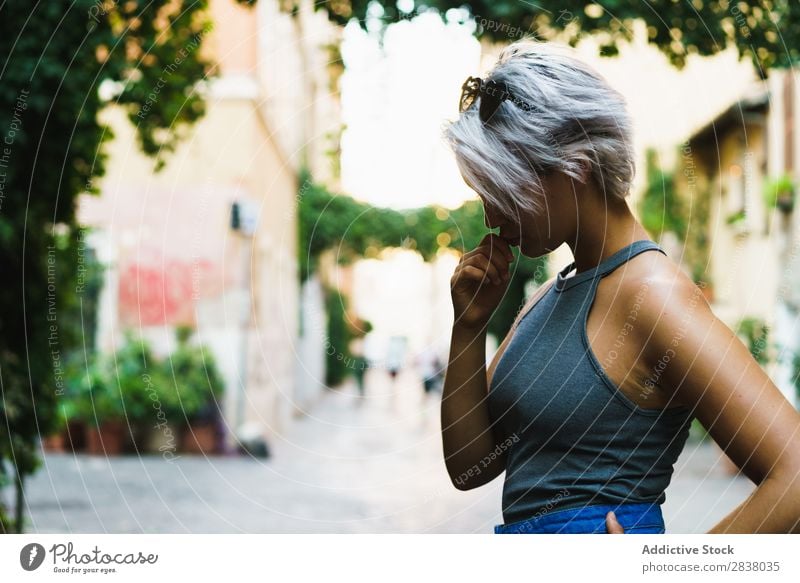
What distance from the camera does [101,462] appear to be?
9.50m

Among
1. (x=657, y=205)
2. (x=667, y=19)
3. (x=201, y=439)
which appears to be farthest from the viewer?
(x=657, y=205)

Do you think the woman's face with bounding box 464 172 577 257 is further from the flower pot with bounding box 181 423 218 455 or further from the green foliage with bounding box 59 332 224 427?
the flower pot with bounding box 181 423 218 455

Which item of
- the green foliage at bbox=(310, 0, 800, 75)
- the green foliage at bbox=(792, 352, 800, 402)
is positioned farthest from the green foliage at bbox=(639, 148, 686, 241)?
the green foliage at bbox=(310, 0, 800, 75)

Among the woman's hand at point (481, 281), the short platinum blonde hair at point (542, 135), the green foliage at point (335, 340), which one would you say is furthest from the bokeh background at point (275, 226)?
the green foliage at point (335, 340)

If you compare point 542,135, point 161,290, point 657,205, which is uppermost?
point 542,135

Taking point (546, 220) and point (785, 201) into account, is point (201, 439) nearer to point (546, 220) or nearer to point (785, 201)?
point (785, 201)

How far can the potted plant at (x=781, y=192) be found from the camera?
902 centimetres

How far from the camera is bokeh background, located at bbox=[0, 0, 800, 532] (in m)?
3.21

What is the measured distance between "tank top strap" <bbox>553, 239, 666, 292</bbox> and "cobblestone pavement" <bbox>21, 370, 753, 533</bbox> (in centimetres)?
362

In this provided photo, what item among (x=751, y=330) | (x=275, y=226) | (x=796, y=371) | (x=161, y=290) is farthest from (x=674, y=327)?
(x=275, y=226)

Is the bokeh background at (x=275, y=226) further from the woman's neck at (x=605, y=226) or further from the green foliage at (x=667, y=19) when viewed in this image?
the woman's neck at (x=605, y=226)

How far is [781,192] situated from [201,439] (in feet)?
20.8

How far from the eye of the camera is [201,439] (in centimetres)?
1032

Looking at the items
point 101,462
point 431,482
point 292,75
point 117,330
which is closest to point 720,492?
point 431,482
